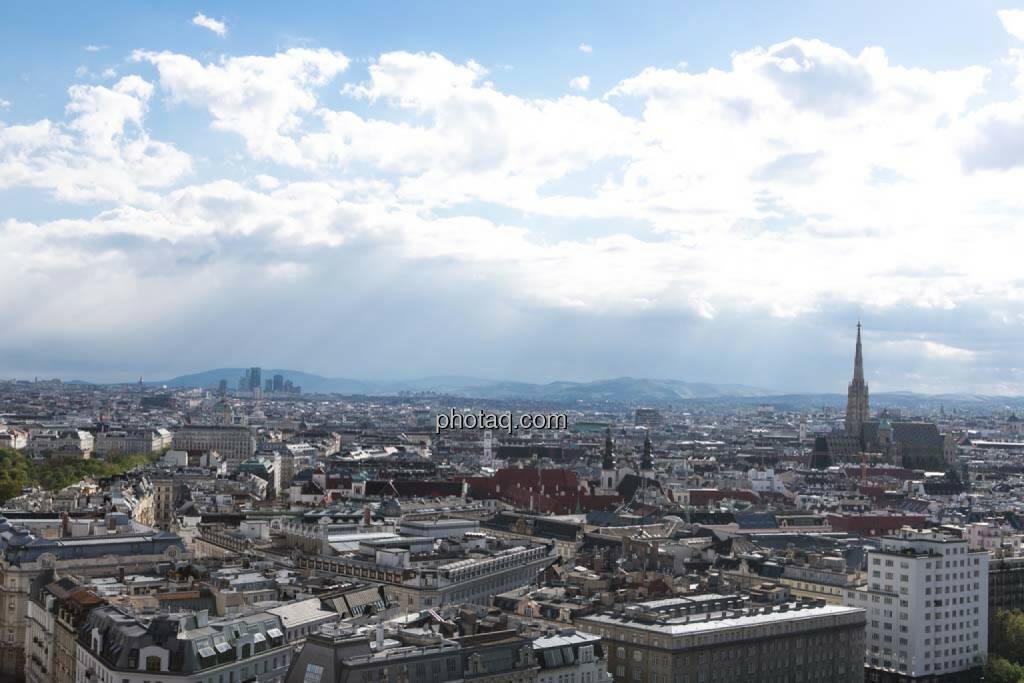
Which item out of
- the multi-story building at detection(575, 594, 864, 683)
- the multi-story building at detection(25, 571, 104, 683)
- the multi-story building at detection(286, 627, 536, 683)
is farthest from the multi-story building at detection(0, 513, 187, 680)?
the multi-story building at detection(575, 594, 864, 683)

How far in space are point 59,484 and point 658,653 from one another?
424ft

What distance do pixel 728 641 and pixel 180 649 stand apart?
2981cm

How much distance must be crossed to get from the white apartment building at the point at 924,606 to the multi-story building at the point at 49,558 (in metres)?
48.7

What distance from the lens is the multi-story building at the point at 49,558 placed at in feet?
306

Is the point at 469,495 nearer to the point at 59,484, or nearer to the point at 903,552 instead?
the point at 59,484

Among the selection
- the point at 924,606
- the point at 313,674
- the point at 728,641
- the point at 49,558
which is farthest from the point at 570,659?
the point at 49,558

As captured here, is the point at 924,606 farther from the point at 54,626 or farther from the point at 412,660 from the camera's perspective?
the point at 54,626

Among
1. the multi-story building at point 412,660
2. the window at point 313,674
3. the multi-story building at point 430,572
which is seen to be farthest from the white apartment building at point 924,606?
the window at point 313,674

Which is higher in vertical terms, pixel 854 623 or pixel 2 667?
pixel 854 623

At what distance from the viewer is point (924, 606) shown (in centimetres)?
9731

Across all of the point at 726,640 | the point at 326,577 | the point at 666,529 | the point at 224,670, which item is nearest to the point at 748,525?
the point at 666,529

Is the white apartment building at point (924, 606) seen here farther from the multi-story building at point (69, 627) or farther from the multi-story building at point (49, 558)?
the multi-story building at point (69, 627)

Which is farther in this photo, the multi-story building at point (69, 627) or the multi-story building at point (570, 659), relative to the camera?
the multi-story building at point (69, 627)

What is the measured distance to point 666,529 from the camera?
464 feet
